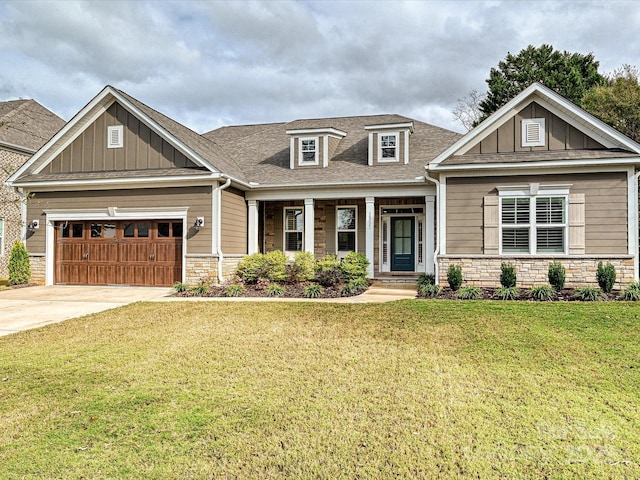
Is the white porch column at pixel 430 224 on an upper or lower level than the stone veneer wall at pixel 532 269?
upper

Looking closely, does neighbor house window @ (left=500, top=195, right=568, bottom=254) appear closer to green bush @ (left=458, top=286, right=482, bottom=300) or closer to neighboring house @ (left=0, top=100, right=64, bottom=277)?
green bush @ (left=458, top=286, right=482, bottom=300)

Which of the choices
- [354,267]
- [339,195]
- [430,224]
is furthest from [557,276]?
[339,195]

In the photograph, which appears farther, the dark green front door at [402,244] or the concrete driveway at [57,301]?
the dark green front door at [402,244]

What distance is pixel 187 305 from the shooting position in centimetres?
965

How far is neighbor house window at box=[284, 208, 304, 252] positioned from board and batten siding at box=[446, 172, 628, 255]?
5642 mm

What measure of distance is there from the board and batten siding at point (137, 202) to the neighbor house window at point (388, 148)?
5762 millimetres

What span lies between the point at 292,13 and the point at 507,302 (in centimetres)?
1018

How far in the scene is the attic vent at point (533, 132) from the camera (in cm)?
1166

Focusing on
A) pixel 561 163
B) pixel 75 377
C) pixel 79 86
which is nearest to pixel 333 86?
pixel 79 86

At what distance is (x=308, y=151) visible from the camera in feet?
51.0

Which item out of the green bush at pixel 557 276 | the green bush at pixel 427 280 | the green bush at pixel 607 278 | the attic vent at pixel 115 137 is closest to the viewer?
the green bush at pixel 607 278

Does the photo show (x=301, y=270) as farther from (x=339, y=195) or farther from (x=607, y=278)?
(x=607, y=278)

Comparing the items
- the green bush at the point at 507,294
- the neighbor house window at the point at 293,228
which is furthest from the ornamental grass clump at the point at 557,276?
the neighbor house window at the point at 293,228

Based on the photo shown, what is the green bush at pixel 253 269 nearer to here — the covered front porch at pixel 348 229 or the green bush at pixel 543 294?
the covered front porch at pixel 348 229
